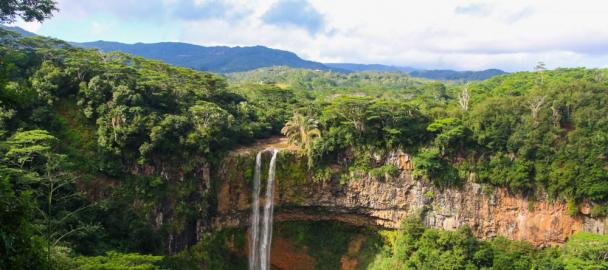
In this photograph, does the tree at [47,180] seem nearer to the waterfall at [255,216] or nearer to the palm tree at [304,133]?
the waterfall at [255,216]

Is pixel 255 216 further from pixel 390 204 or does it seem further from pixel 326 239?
pixel 390 204

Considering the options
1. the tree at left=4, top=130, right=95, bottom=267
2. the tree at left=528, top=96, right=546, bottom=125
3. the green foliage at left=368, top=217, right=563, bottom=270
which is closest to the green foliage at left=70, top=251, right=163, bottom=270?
the tree at left=4, top=130, right=95, bottom=267

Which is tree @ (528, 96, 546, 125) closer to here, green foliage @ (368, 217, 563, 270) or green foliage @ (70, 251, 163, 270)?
green foliage @ (368, 217, 563, 270)

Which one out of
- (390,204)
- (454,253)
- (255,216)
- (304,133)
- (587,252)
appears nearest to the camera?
(587,252)

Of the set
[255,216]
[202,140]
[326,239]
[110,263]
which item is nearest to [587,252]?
[326,239]

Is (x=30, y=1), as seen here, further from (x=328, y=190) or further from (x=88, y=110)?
(x=328, y=190)

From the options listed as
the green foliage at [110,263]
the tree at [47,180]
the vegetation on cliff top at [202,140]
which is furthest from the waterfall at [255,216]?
the green foliage at [110,263]
